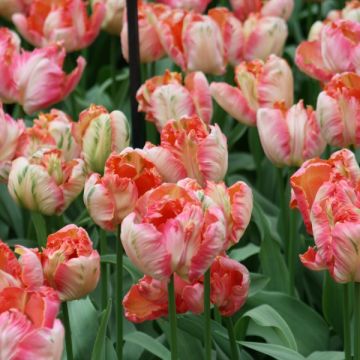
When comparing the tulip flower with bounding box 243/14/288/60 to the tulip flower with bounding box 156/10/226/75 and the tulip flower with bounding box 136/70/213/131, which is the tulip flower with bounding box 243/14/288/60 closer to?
the tulip flower with bounding box 156/10/226/75

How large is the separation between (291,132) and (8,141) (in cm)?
39

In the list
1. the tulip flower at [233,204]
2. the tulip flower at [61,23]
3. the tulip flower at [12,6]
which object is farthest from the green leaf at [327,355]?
the tulip flower at [12,6]

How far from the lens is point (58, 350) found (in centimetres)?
95

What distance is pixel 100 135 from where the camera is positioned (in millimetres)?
1437

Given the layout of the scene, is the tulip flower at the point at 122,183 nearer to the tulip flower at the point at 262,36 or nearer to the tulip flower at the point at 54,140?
the tulip flower at the point at 54,140

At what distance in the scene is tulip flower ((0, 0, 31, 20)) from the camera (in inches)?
90.7

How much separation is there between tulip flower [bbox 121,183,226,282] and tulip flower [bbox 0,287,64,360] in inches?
5.5

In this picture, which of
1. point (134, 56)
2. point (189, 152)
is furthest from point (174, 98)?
point (189, 152)

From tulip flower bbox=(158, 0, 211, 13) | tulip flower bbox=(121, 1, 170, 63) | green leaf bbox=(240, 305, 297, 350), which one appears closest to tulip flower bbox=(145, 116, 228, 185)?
green leaf bbox=(240, 305, 297, 350)

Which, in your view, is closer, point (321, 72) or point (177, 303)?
point (177, 303)

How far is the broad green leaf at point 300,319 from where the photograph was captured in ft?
5.04

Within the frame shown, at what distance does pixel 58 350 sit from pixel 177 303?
0.32m

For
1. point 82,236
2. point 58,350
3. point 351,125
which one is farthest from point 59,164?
point 58,350

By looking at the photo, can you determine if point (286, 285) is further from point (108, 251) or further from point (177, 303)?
point (177, 303)
